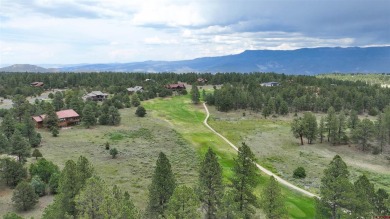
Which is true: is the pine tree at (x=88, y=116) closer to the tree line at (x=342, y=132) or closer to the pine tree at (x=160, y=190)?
the tree line at (x=342, y=132)

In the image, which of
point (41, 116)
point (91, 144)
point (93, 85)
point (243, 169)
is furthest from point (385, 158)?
point (93, 85)

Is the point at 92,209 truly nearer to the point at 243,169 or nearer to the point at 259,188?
the point at 243,169

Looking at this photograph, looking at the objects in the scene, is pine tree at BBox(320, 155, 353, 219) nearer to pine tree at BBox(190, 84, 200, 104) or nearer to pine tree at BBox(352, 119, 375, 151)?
pine tree at BBox(352, 119, 375, 151)

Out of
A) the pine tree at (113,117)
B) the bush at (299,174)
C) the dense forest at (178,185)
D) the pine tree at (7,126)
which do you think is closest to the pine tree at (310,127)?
the dense forest at (178,185)

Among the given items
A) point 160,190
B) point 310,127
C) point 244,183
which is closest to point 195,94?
point 310,127

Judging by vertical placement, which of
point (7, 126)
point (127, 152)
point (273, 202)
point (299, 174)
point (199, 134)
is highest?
point (273, 202)

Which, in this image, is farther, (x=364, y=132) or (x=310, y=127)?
(x=310, y=127)

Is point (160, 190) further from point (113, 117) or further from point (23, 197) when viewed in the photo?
point (113, 117)
